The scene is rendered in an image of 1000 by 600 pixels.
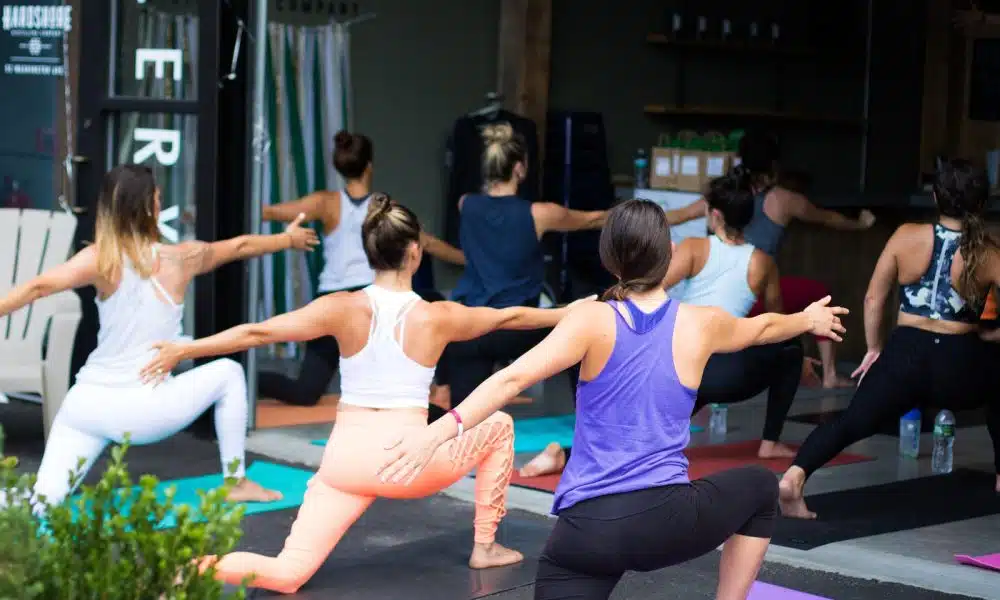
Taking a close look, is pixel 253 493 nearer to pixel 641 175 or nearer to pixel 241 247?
pixel 241 247

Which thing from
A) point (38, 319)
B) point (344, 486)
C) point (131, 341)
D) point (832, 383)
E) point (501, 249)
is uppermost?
point (501, 249)

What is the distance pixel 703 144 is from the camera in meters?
9.58

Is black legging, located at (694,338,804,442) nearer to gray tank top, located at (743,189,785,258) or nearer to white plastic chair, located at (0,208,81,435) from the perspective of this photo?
gray tank top, located at (743,189,785,258)

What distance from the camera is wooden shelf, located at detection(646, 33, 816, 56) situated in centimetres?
1082

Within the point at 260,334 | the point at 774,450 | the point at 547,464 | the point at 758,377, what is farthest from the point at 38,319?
the point at 774,450

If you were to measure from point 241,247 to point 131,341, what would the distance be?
0.56m

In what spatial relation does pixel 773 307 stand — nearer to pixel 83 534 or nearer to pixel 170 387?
pixel 170 387

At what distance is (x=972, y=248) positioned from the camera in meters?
5.17

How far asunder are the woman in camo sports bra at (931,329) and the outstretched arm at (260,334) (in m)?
1.79

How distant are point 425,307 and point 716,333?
1.12 metres

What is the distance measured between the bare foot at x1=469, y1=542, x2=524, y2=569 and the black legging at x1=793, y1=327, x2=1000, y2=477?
1.18 meters

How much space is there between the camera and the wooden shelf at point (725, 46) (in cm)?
1082

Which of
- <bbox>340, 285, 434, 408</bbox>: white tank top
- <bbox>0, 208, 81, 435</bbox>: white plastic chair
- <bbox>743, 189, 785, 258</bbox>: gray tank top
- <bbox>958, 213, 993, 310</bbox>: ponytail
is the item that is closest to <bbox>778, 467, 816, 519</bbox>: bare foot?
<bbox>958, 213, 993, 310</bbox>: ponytail

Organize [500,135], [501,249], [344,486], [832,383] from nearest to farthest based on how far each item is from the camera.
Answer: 1. [344,486]
2. [500,135]
3. [501,249]
4. [832,383]
